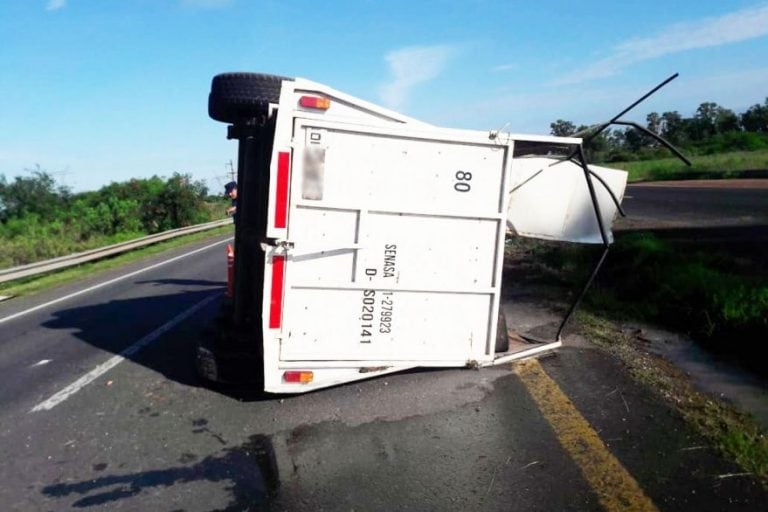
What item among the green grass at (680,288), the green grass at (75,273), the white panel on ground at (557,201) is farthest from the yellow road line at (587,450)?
the green grass at (75,273)

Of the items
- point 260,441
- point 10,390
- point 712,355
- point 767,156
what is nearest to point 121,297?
point 10,390

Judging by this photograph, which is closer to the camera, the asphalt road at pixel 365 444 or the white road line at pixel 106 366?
the asphalt road at pixel 365 444

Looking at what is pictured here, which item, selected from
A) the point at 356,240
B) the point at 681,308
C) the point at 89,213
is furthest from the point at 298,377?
the point at 89,213

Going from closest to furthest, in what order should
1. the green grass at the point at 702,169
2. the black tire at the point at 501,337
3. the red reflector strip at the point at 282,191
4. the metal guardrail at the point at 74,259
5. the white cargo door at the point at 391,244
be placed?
the red reflector strip at the point at 282,191 → the white cargo door at the point at 391,244 → the black tire at the point at 501,337 → the metal guardrail at the point at 74,259 → the green grass at the point at 702,169

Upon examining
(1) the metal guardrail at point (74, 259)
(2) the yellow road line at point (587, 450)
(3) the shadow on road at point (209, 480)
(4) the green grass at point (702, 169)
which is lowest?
(1) the metal guardrail at point (74, 259)

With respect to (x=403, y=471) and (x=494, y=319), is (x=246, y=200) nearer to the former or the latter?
(x=494, y=319)

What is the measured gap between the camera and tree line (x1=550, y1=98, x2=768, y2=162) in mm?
53797

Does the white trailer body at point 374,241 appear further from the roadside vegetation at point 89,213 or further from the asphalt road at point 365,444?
the roadside vegetation at point 89,213

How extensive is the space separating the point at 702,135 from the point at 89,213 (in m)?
58.1

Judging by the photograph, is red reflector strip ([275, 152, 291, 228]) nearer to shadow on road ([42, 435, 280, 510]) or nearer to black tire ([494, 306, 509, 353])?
shadow on road ([42, 435, 280, 510])

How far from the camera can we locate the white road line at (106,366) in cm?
513

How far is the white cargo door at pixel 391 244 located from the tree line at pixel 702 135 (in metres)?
50.3

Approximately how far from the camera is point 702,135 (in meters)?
63.8

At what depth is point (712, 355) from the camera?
548 centimetres
